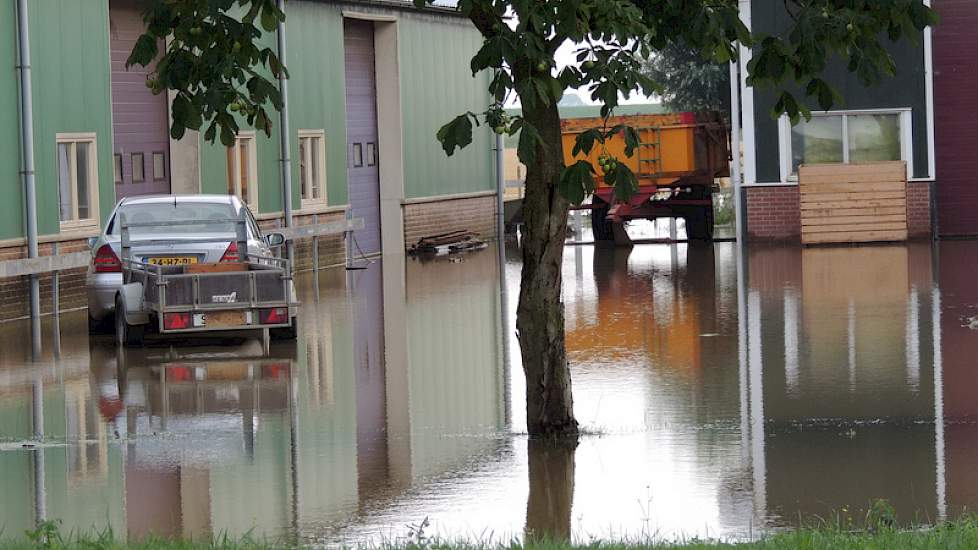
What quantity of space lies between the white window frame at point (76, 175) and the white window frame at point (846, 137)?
14.2 meters

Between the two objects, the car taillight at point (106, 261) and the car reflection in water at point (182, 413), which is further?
the car taillight at point (106, 261)

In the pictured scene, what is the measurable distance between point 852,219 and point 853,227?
150 mm

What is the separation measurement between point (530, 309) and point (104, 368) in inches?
249

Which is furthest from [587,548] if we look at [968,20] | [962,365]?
[968,20]

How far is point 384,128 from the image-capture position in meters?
36.5

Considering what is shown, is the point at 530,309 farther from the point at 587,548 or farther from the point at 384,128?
the point at 384,128

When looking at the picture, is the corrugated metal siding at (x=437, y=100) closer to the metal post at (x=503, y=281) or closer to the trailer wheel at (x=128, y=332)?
the metal post at (x=503, y=281)

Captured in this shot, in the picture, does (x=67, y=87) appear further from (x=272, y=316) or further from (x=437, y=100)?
(x=437, y=100)

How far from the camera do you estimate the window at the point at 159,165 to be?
2775cm

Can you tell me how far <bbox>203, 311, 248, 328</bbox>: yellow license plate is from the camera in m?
18.3

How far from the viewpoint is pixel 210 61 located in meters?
11.2

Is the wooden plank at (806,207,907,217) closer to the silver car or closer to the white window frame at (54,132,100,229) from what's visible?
the white window frame at (54,132,100,229)

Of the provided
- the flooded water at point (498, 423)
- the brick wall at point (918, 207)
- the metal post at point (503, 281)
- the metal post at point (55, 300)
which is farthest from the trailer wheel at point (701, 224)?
the metal post at point (55, 300)

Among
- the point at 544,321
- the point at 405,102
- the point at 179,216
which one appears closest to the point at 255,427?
the point at 544,321
